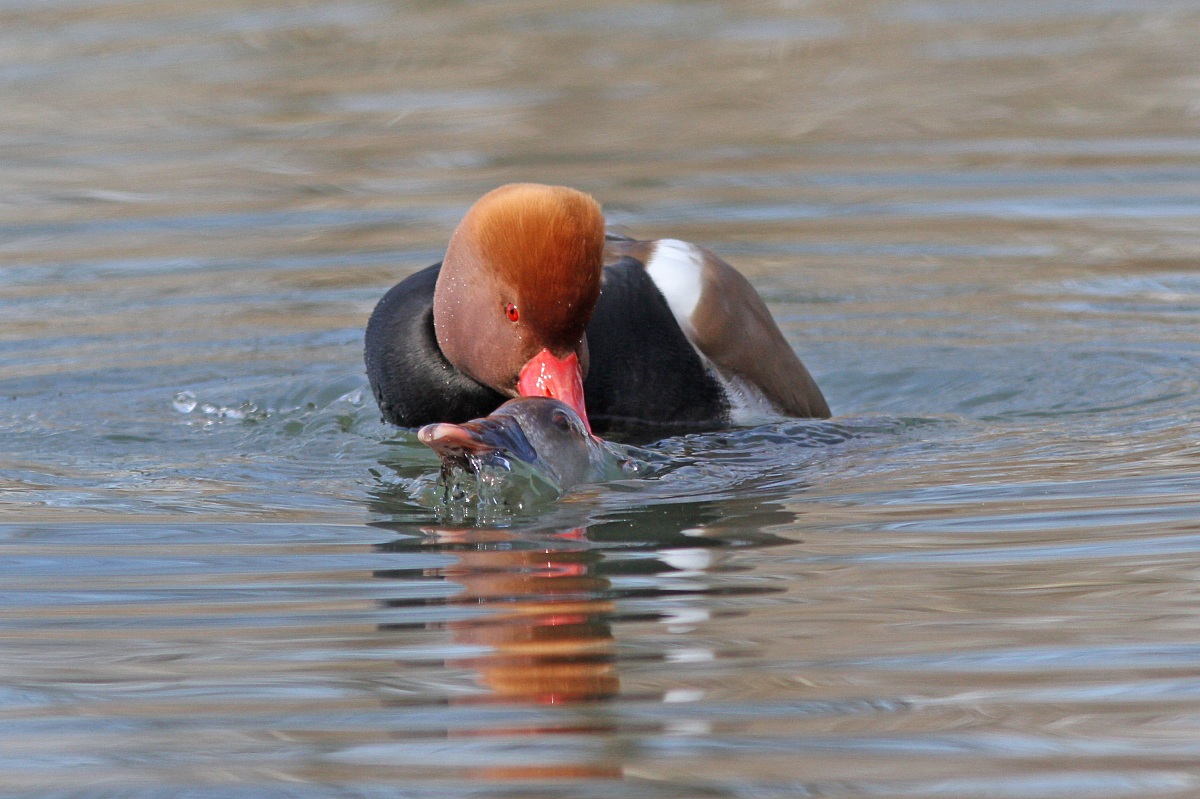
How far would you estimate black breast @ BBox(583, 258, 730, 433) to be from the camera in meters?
5.71

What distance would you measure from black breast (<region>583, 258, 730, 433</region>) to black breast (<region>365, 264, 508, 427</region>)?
0.37 metres

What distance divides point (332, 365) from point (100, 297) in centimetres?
159

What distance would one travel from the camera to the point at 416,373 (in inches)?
222

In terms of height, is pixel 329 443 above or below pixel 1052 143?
below

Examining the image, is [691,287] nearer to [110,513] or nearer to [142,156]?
[110,513]

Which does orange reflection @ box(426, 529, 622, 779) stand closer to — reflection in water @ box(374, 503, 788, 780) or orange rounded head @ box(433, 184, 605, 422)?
reflection in water @ box(374, 503, 788, 780)

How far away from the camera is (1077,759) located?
2986mm

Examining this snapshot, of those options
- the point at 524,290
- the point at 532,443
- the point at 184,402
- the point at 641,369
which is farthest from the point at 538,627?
the point at 184,402

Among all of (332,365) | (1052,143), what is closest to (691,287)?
(332,365)

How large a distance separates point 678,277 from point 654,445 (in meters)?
0.78

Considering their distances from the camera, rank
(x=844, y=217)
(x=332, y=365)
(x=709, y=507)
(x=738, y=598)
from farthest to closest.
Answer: (x=844, y=217), (x=332, y=365), (x=709, y=507), (x=738, y=598)

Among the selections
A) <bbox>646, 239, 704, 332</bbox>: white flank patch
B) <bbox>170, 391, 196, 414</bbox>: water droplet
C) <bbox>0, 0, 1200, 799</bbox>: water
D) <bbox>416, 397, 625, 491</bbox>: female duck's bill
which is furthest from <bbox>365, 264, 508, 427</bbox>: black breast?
<bbox>170, 391, 196, 414</bbox>: water droplet

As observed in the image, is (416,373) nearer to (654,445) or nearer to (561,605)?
(654,445)

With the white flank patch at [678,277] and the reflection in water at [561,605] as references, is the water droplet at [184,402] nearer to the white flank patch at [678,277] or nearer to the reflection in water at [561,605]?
the white flank patch at [678,277]
